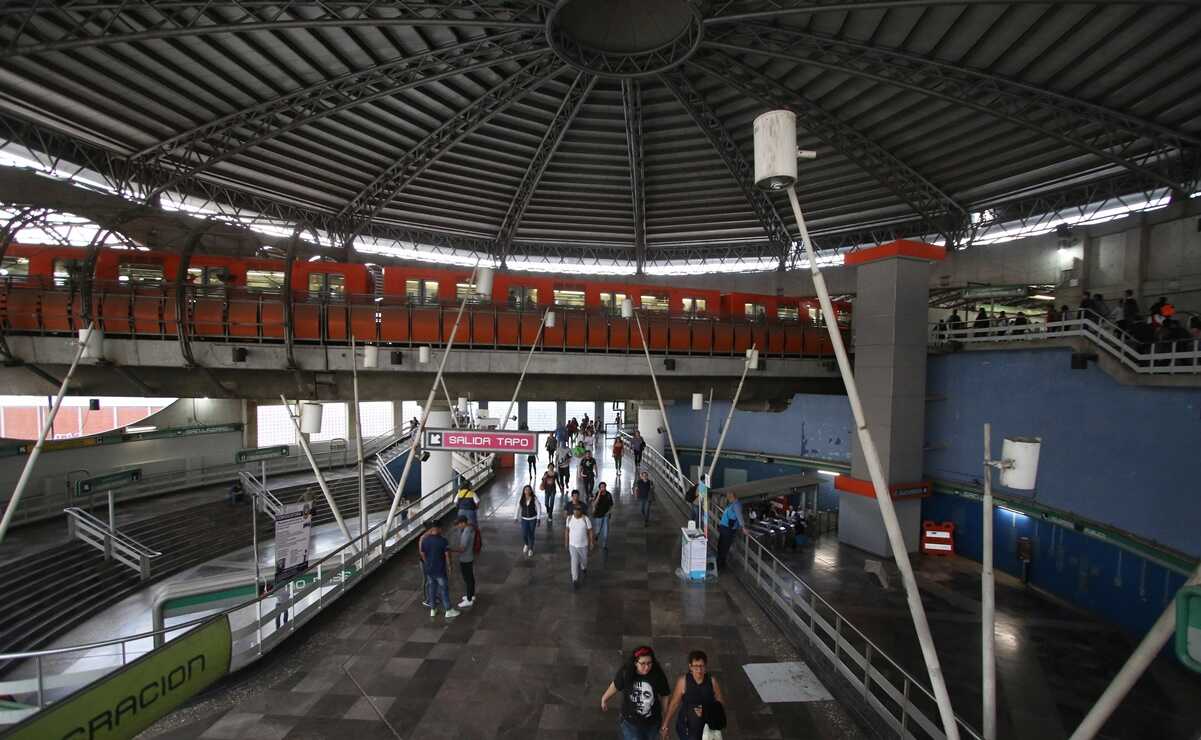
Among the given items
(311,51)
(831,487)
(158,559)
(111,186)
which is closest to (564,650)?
(158,559)

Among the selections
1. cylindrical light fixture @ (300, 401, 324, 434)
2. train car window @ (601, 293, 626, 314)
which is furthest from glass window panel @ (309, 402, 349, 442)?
cylindrical light fixture @ (300, 401, 324, 434)

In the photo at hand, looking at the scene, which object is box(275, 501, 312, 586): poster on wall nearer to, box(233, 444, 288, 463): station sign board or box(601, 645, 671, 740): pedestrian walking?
box(601, 645, 671, 740): pedestrian walking

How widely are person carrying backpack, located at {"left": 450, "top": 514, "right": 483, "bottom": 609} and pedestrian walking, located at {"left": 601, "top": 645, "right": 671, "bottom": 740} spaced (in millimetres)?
4891

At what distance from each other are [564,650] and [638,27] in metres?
23.4

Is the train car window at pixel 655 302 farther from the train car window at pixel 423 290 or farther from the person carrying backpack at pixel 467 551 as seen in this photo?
the person carrying backpack at pixel 467 551

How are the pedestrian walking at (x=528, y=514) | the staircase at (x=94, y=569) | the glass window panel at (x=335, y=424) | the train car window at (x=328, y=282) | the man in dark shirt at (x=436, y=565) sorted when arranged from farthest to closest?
1. the glass window panel at (x=335, y=424)
2. the train car window at (x=328, y=282)
3. the staircase at (x=94, y=569)
4. the pedestrian walking at (x=528, y=514)
5. the man in dark shirt at (x=436, y=565)

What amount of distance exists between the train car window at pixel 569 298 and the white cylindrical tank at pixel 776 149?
15056 millimetres

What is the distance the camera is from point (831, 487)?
24875 millimetres

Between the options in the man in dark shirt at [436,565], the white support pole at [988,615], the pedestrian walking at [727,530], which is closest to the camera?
the white support pole at [988,615]

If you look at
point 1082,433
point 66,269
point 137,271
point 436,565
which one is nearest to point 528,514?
point 436,565

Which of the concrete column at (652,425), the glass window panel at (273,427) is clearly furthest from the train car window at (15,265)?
the concrete column at (652,425)

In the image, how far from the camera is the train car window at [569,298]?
62.8 feet

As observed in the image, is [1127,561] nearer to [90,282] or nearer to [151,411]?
[90,282]

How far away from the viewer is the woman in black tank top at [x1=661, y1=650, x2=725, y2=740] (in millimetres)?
5039
